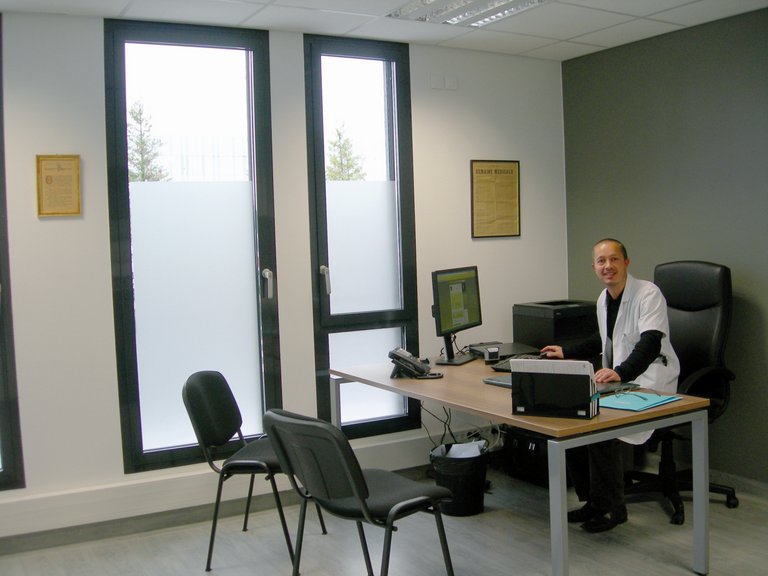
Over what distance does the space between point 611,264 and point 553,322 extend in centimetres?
93

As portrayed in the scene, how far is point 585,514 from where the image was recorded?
3.67 m

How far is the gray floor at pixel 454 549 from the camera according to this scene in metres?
3.26

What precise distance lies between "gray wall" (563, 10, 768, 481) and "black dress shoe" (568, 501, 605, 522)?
0.99 m

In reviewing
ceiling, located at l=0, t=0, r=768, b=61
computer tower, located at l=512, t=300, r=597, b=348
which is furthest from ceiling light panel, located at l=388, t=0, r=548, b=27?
computer tower, located at l=512, t=300, r=597, b=348

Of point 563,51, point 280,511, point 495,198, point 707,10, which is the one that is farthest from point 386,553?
point 563,51

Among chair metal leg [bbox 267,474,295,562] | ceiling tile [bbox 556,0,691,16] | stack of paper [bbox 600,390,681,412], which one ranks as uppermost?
ceiling tile [bbox 556,0,691,16]

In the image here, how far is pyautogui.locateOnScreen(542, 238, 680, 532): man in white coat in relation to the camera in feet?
11.1

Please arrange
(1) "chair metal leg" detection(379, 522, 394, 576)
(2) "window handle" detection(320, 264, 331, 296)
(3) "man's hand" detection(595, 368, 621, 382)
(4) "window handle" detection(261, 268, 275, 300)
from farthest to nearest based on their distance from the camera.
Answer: (2) "window handle" detection(320, 264, 331, 296) < (4) "window handle" detection(261, 268, 275, 300) < (3) "man's hand" detection(595, 368, 621, 382) < (1) "chair metal leg" detection(379, 522, 394, 576)

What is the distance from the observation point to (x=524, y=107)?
493cm

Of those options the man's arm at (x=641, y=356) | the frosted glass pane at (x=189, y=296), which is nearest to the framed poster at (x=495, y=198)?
the frosted glass pane at (x=189, y=296)

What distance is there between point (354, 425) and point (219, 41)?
222 cm

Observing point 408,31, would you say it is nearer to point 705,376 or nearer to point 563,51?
point 563,51

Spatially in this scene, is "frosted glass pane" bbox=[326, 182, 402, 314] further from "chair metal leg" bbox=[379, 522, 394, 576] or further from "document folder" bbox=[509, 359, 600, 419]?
"chair metal leg" bbox=[379, 522, 394, 576]

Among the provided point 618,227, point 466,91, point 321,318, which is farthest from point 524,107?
point 321,318
